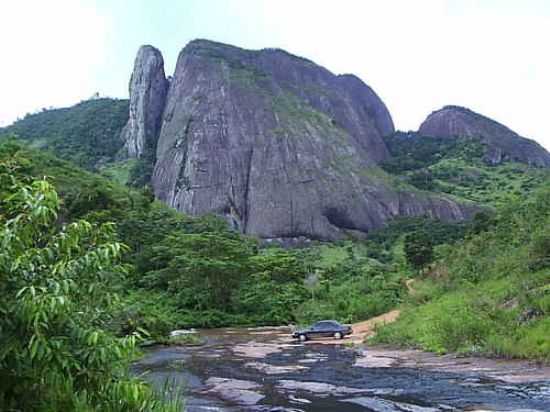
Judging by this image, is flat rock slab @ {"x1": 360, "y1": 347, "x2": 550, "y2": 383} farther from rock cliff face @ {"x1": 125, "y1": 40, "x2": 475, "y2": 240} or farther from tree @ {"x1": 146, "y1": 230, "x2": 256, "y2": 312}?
rock cliff face @ {"x1": 125, "y1": 40, "x2": 475, "y2": 240}

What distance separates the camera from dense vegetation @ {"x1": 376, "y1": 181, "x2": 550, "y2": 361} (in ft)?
57.9

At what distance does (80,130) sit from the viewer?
114m

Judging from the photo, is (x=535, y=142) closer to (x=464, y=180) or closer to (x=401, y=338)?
(x=464, y=180)

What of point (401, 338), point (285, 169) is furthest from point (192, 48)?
→ point (401, 338)

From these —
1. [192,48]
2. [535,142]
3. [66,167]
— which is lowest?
[66,167]

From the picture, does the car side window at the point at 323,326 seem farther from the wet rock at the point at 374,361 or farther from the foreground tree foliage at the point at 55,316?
the foreground tree foliage at the point at 55,316

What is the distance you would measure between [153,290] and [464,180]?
3130 inches

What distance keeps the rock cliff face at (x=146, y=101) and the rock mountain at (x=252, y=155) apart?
0.58ft

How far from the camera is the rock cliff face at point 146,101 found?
4183 inches

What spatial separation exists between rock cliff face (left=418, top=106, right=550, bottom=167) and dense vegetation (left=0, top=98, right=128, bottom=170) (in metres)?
70.4

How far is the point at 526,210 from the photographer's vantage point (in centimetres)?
3291

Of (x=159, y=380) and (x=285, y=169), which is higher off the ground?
(x=285, y=169)

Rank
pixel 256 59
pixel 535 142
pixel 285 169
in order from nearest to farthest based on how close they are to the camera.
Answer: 1. pixel 285 169
2. pixel 256 59
3. pixel 535 142

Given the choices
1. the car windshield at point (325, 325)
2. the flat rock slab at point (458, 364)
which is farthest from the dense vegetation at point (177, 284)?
the car windshield at point (325, 325)
